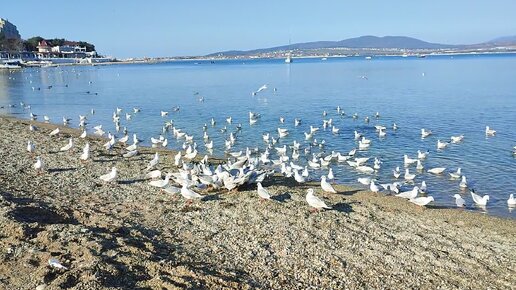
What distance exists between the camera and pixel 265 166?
22.0 metres

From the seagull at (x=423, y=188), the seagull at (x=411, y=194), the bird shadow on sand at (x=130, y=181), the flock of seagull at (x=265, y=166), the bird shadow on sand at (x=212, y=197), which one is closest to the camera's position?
the bird shadow on sand at (x=212, y=197)

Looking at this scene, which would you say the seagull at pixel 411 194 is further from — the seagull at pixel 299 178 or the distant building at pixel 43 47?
the distant building at pixel 43 47

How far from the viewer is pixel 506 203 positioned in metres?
17.1

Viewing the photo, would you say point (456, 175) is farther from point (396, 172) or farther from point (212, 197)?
point (212, 197)

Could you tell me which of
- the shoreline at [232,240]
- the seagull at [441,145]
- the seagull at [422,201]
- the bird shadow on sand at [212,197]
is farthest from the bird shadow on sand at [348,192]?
the seagull at [441,145]

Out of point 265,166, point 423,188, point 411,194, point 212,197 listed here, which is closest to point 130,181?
point 212,197

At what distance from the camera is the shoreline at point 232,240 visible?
8922 mm

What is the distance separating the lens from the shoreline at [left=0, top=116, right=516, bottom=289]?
8.92 metres

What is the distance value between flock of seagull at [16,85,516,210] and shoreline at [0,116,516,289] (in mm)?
475

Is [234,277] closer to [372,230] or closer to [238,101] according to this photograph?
[372,230]

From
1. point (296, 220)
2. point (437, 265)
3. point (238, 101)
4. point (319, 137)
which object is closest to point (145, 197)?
point (296, 220)

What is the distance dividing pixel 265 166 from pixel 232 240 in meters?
10.8

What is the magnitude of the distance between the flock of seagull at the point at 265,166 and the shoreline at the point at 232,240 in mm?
475

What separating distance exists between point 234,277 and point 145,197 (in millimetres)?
6389
